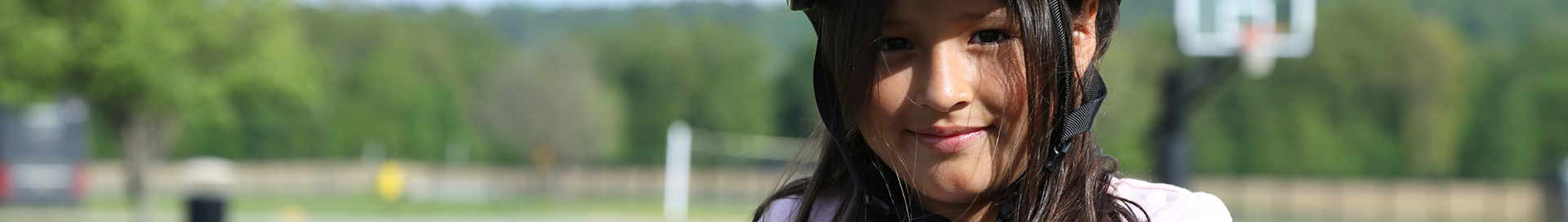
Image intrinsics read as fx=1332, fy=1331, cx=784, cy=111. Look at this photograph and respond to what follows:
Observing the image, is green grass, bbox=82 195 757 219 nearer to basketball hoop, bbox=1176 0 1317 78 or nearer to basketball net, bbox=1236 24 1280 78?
basketball net, bbox=1236 24 1280 78

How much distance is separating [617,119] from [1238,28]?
34.3 metres

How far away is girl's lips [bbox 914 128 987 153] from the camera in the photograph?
1029mm

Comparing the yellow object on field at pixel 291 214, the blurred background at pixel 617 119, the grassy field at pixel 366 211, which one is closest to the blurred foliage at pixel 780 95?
the blurred background at pixel 617 119

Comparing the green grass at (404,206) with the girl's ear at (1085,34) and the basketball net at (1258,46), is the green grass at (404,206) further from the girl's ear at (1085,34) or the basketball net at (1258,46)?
the girl's ear at (1085,34)

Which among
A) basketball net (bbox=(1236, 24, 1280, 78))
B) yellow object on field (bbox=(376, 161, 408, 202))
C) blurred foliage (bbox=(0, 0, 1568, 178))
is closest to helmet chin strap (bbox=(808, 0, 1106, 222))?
basketball net (bbox=(1236, 24, 1280, 78))

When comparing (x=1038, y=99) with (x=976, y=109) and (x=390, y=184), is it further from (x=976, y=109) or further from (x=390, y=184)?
(x=390, y=184)

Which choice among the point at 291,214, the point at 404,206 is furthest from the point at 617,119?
the point at 291,214

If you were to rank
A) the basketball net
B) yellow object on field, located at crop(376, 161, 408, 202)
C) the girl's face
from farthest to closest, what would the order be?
yellow object on field, located at crop(376, 161, 408, 202)
the basketball net
the girl's face

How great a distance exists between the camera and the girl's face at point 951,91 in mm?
1012

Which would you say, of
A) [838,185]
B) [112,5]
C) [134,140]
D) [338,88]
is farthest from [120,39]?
[338,88]

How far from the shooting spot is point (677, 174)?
35.7 m

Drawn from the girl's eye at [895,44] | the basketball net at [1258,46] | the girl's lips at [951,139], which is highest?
the girl's eye at [895,44]

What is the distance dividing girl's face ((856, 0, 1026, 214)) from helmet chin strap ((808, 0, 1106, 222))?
0.03 meters

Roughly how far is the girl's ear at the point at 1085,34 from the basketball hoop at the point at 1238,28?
10.2 m
